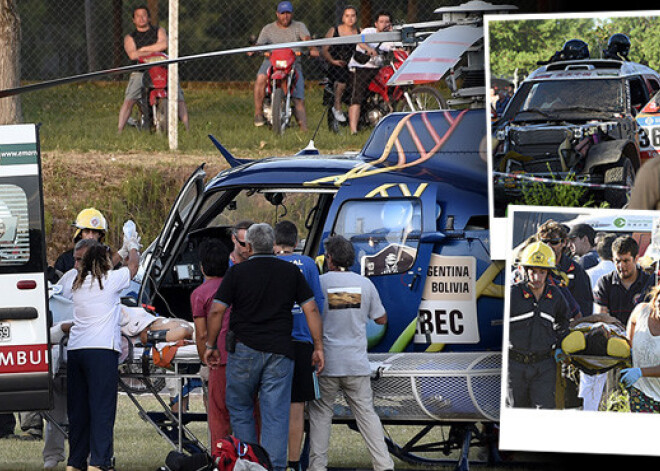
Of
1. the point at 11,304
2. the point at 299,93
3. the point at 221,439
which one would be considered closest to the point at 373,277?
the point at 221,439

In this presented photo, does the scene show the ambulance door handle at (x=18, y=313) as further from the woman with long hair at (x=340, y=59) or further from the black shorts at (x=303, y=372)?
the woman with long hair at (x=340, y=59)

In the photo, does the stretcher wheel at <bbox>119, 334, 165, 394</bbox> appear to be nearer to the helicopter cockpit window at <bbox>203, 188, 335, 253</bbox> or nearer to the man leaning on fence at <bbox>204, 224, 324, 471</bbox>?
the man leaning on fence at <bbox>204, 224, 324, 471</bbox>

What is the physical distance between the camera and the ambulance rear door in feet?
27.6

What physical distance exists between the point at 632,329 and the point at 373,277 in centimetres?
180

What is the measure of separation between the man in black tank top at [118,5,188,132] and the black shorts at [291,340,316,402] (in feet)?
28.6

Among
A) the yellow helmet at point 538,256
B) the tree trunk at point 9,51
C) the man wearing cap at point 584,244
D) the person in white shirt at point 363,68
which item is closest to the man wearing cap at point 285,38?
the person in white shirt at point 363,68

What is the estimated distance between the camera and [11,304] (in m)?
8.41

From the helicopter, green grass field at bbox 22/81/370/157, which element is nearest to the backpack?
→ the helicopter

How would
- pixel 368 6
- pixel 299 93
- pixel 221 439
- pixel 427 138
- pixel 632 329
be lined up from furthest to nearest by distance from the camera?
1. pixel 368 6
2. pixel 299 93
3. pixel 427 138
4. pixel 221 439
5. pixel 632 329

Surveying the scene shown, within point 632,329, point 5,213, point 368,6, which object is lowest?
point 632,329

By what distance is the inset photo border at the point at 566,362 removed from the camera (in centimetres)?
766

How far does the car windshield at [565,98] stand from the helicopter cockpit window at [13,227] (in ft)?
10.5

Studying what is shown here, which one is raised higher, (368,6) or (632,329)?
(368,6)

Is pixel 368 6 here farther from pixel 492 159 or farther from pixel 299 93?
pixel 492 159
